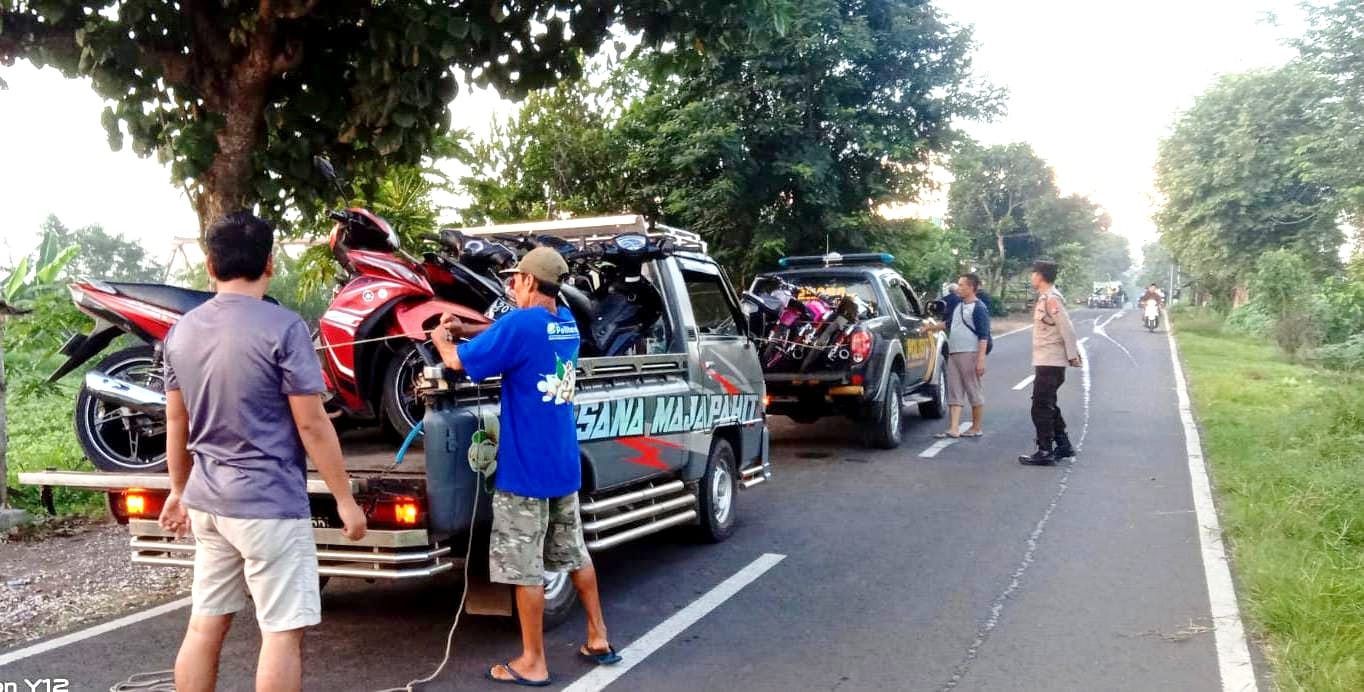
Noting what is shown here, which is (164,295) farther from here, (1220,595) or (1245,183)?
(1245,183)

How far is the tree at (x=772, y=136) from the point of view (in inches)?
714

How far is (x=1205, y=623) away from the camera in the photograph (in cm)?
532

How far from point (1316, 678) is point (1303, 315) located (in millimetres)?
22779

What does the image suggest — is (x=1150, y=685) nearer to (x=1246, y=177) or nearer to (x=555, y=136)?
(x=555, y=136)

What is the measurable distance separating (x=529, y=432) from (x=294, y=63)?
4129 millimetres

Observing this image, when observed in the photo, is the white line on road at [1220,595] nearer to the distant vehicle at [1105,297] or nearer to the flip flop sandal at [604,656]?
the flip flop sandal at [604,656]

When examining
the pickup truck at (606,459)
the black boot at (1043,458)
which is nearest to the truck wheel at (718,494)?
the pickup truck at (606,459)

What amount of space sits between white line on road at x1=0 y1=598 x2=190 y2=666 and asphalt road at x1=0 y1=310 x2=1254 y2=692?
10 cm

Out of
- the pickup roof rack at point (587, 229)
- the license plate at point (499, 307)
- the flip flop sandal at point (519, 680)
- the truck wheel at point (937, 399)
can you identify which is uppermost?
the pickup roof rack at point (587, 229)

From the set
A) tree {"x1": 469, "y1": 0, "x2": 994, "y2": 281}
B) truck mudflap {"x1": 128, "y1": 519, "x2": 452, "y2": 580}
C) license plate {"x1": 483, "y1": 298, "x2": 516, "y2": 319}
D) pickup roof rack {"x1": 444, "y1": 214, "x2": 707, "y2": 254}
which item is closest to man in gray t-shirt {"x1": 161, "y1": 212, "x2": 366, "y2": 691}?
truck mudflap {"x1": 128, "y1": 519, "x2": 452, "y2": 580}

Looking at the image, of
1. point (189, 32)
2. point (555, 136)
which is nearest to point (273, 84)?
point (189, 32)

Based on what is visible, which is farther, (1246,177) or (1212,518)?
(1246,177)

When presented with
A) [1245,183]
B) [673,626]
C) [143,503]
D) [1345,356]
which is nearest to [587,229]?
[673,626]

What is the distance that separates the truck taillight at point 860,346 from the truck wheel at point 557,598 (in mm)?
5661
